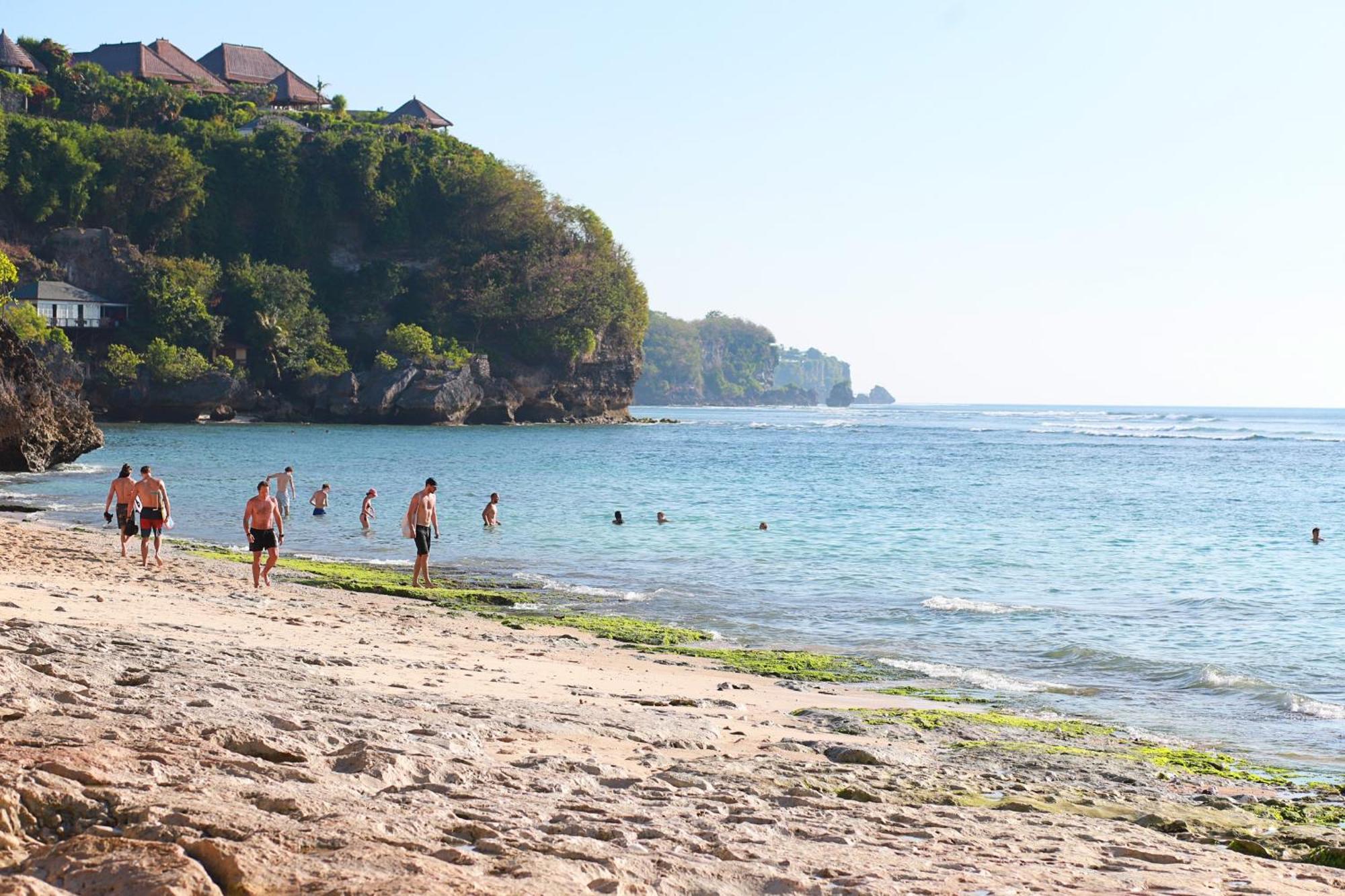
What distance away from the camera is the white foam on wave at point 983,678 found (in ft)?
42.9

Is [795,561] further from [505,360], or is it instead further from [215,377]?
[505,360]

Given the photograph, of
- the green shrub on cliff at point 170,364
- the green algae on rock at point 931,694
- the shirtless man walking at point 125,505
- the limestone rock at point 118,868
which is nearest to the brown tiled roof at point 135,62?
the green shrub on cliff at point 170,364

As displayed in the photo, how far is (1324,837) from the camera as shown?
7.54 metres

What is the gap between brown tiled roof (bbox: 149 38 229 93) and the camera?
112 meters

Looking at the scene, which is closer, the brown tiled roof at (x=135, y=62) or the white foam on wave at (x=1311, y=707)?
the white foam on wave at (x=1311, y=707)

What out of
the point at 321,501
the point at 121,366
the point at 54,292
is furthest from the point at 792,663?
the point at 54,292

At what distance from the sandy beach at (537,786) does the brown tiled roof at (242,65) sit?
118130 millimetres

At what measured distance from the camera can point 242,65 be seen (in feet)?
390

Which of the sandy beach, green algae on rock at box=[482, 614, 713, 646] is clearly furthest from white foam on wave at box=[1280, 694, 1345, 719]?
green algae on rock at box=[482, 614, 713, 646]

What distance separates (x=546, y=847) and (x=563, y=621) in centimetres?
1075

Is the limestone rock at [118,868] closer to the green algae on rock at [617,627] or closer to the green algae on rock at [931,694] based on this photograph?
the green algae on rock at [931,694]

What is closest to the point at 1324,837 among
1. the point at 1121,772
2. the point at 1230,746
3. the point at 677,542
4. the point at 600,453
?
the point at 1121,772

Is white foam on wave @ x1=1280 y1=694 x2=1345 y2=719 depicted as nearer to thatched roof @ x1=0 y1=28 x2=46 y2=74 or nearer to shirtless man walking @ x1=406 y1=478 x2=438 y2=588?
shirtless man walking @ x1=406 y1=478 x2=438 y2=588

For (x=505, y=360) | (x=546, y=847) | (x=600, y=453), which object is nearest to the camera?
(x=546, y=847)
